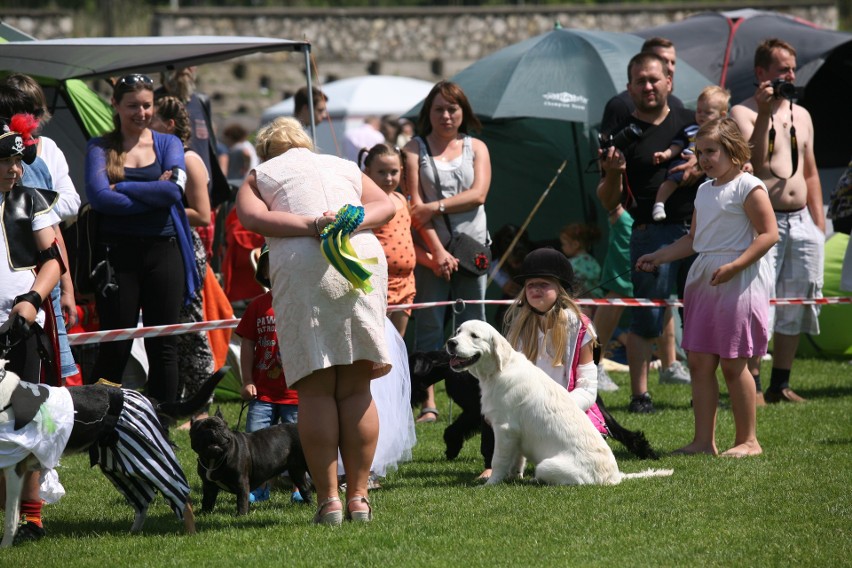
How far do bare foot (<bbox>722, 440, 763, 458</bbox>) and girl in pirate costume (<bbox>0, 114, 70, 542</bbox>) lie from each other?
346 cm

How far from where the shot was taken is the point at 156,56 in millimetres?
8258

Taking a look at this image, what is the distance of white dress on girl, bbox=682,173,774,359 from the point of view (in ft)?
19.9

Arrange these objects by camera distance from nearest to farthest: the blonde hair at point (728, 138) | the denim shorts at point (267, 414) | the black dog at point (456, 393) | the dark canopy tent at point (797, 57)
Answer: the denim shorts at point (267, 414) → the blonde hair at point (728, 138) → the black dog at point (456, 393) → the dark canopy tent at point (797, 57)

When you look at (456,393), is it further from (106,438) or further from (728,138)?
(106,438)

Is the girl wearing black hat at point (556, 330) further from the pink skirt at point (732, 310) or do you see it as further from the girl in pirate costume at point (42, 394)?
the girl in pirate costume at point (42, 394)

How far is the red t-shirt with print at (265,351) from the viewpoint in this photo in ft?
18.4

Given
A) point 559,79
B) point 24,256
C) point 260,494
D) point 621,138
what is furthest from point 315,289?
point 559,79

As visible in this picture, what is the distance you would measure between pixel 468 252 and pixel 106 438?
11.9 ft

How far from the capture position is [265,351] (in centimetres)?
564

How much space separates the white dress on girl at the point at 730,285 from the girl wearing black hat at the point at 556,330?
693 millimetres

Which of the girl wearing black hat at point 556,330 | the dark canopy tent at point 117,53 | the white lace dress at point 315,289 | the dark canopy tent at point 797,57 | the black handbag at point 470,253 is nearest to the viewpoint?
the white lace dress at point 315,289

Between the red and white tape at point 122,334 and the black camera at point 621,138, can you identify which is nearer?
the red and white tape at point 122,334

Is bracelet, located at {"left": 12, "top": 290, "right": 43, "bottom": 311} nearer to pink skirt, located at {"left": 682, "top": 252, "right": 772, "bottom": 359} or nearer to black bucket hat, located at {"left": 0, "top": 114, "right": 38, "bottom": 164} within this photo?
black bucket hat, located at {"left": 0, "top": 114, "right": 38, "bottom": 164}

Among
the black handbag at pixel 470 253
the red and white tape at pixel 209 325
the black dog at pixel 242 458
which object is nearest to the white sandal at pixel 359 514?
the black dog at pixel 242 458
